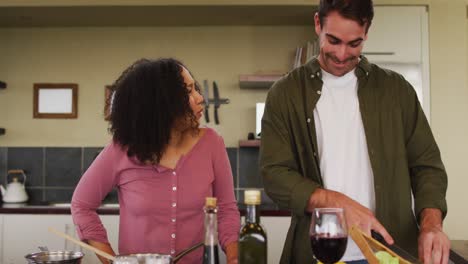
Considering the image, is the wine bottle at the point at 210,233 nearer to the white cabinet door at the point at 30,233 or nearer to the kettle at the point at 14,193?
the white cabinet door at the point at 30,233

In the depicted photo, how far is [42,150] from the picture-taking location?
13.8ft

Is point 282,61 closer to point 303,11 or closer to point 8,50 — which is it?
point 303,11

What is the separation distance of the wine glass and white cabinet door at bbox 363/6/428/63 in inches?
103

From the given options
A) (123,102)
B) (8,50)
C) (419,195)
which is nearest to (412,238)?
(419,195)

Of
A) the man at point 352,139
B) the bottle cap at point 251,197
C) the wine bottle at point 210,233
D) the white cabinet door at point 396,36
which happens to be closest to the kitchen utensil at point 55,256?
the wine bottle at point 210,233

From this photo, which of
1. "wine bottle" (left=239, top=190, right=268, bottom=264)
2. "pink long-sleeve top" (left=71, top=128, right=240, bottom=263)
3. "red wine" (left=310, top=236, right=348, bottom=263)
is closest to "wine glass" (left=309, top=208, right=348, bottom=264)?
"red wine" (left=310, top=236, right=348, bottom=263)

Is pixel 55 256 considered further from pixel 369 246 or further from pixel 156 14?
pixel 156 14

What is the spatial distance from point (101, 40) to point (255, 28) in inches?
44.9

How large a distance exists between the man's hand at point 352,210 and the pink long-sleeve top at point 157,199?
1.12 feet

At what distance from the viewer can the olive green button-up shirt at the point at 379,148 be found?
171cm

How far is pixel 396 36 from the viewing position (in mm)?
3625

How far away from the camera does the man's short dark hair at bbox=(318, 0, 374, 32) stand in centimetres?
162

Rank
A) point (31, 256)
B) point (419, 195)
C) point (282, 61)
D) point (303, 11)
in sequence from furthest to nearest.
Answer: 1. point (282, 61)
2. point (303, 11)
3. point (419, 195)
4. point (31, 256)

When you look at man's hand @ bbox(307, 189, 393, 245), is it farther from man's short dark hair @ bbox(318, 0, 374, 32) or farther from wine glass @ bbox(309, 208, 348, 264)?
Answer: man's short dark hair @ bbox(318, 0, 374, 32)
